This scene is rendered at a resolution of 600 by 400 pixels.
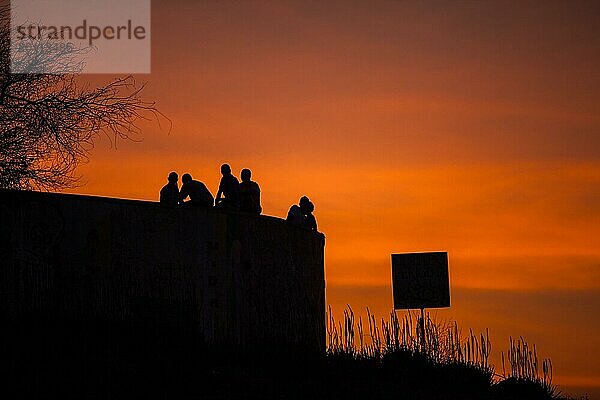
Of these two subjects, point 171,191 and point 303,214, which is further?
point 303,214

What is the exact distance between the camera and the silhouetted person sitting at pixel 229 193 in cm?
2838

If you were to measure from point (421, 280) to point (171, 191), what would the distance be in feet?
24.3

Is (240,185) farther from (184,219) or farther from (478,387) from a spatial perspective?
Result: (478,387)

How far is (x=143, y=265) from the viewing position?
26875 millimetres

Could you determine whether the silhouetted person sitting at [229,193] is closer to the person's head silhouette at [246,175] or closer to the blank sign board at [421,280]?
the person's head silhouette at [246,175]

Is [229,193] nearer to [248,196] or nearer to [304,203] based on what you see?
[248,196]

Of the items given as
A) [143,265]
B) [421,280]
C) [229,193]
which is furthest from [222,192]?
[421,280]

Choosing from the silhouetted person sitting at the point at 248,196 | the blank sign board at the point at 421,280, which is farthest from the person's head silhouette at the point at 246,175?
the blank sign board at the point at 421,280

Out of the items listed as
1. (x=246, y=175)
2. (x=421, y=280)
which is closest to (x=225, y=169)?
(x=246, y=175)

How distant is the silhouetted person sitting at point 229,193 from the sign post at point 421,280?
5457 mm

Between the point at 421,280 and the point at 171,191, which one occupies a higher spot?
the point at 171,191

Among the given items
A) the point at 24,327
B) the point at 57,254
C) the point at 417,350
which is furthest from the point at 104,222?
the point at 417,350

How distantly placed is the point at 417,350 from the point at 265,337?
3733 mm

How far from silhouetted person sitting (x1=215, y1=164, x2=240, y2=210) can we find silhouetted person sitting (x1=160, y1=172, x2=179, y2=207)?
1.01 meters
